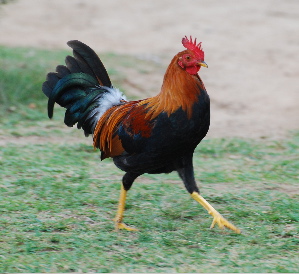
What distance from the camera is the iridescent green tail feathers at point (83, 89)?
5293 mm

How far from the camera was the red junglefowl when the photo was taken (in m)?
4.57

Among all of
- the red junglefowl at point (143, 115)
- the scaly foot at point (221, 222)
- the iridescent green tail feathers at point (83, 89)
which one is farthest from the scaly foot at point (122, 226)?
the iridescent green tail feathers at point (83, 89)

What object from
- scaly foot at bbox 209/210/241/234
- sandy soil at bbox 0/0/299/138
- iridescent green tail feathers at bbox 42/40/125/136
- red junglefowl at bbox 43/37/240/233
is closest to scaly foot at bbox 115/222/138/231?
red junglefowl at bbox 43/37/240/233

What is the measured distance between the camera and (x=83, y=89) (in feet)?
17.6

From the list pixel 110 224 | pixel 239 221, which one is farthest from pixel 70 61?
pixel 239 221

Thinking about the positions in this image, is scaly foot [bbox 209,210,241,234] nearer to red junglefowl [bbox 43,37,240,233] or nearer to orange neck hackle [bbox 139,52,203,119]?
red junglefowl [bbox 43,37,240,233]

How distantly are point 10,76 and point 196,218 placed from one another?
5.06 metres

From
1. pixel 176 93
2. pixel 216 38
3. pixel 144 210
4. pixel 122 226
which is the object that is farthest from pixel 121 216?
pixel 216 38

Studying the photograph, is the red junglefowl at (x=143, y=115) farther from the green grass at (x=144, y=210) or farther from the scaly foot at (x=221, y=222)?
the green grass at (x=144, y=210)

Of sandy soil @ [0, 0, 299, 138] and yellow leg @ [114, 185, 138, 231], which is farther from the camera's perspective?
sandy soil @ [0, 0, 299, 138]

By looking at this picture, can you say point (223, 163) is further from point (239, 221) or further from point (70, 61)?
point (70, 61)

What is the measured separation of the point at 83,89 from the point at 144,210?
1.14 metres

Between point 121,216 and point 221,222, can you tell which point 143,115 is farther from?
point 221,222

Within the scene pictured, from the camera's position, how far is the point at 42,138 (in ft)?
25.0
